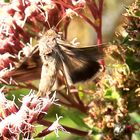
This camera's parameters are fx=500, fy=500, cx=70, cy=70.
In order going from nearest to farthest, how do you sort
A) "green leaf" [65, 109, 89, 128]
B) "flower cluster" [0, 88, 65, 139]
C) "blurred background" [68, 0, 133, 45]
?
1. "flower cluster" [0, 88, 65, 139]
2. "green leaf" [65, 109, 89, 128]
3. "blurred background" [68, 0, 133, 45]

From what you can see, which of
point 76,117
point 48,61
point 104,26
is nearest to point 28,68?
point 48,61

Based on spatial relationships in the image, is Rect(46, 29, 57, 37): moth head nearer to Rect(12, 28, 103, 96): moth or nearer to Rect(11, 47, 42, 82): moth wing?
Rect(12, 28, 103, 96): moth

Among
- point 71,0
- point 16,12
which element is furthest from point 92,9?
point 16,12

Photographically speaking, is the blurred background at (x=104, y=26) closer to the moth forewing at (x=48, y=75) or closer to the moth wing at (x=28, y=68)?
the moth wing at (x=28, y=68)

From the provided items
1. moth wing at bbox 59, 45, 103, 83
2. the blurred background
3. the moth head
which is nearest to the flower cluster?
moth wing at bbox 59, 45, 103, 83

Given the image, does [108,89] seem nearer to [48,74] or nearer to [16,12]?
[48,74]

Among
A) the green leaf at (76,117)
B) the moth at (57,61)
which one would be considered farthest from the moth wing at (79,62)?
the green leaf at (76,117)

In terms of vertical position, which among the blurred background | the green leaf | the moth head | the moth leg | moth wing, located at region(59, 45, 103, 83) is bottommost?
the green leaf

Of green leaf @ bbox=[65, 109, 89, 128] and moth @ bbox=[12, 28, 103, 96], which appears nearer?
moth @ bbox=[12, 28, 103, 96]
